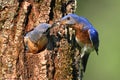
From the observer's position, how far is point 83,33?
764 cm

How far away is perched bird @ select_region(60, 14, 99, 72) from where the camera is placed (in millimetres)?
7305

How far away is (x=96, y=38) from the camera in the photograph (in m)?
7.77

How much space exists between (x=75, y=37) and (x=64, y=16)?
1.12 feet

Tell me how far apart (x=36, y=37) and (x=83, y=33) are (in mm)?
745

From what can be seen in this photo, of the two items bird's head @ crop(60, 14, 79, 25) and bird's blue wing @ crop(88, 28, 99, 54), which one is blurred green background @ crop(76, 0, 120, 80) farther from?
bird's head @ crop(60, 14, 79, 25)

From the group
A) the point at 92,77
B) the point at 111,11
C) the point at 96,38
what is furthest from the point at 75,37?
the point at 111,11

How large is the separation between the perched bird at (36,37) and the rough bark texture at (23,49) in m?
0.05

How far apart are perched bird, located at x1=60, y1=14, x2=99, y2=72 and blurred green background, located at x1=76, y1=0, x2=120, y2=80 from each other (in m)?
13.9

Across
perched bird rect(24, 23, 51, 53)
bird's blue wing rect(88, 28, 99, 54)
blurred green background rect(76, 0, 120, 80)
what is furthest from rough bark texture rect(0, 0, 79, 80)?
blurred green background rect(76, 0, 120, 80)

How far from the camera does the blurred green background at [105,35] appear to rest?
23103mm

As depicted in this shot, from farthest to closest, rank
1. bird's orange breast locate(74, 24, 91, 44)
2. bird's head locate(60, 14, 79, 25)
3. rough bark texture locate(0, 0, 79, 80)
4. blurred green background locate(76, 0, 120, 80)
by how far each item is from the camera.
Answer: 1. blurred green background locate(76, 0, 120, 80)
2. bird's orange breast locate(74, 24, 91, 44)
3. bird's head locate(60, 14, 79, 25)
4. rough bark texture locate(0, 0, 79, 80)

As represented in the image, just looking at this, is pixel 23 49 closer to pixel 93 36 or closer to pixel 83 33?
pixel 83 33

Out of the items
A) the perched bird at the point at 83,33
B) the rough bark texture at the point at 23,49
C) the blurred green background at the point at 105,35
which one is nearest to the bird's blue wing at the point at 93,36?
the perched bird at the point at 83,33

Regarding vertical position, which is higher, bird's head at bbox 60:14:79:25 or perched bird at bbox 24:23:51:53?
bird's head at bbox 60:14:79:25
